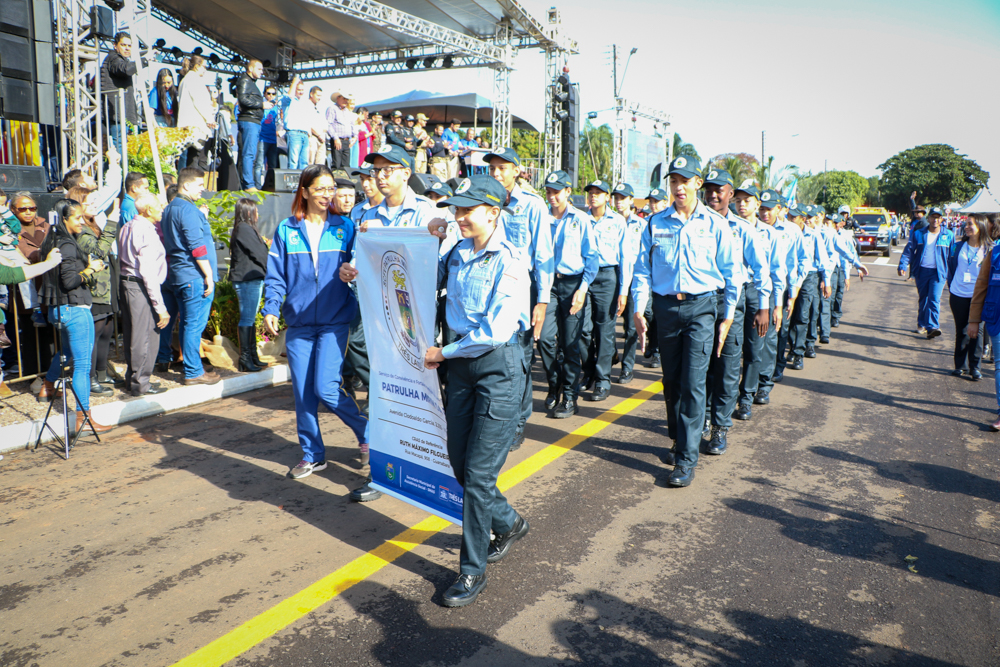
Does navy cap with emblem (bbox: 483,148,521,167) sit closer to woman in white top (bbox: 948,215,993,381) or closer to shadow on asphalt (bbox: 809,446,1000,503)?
shadow on asphalt (bbox: 809,446,1000,503)

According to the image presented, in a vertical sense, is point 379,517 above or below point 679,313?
below

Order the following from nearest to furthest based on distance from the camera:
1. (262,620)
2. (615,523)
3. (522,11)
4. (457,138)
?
(262,620) < (615,523) < (457,138) < (522,11)

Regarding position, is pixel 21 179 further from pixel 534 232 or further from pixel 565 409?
pixel 565 409

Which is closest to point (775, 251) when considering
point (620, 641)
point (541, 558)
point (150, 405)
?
point (541, 558)

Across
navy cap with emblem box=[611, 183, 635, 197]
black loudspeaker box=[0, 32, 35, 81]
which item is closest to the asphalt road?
navy cap with emblem box=[611, 183, 635, 197]

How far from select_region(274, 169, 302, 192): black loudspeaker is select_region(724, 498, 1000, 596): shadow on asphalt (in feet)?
31.8

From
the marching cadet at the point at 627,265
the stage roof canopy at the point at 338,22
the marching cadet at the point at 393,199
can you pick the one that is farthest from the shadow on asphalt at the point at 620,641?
the stage roof canopy at the point at 338,22

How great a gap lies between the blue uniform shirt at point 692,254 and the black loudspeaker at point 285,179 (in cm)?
845

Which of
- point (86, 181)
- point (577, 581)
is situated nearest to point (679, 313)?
point (577, 581)

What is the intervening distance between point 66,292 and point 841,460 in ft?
20.3

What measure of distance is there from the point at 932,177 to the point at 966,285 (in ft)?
299

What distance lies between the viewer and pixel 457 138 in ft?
60.3

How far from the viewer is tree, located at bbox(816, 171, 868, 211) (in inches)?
3388

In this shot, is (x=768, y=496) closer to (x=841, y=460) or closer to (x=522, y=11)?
(x=841, y=460)
